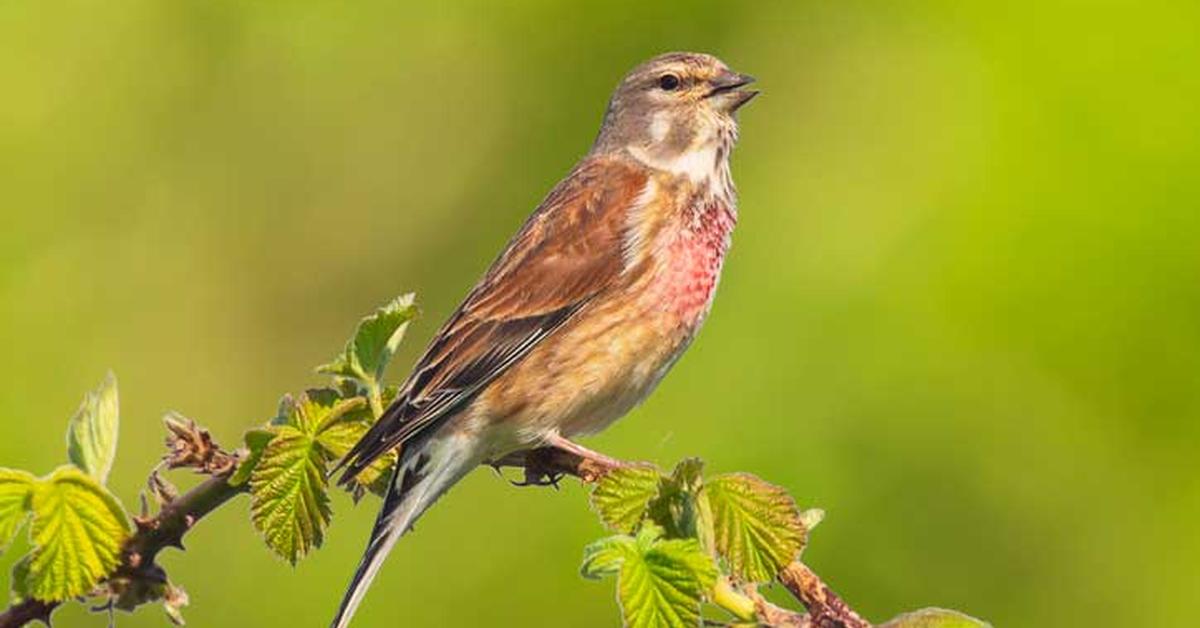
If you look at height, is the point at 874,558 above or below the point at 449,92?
below

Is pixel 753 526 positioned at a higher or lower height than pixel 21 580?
lower

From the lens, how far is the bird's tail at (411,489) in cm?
285

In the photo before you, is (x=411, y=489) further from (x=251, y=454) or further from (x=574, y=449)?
(x=251, y=454)

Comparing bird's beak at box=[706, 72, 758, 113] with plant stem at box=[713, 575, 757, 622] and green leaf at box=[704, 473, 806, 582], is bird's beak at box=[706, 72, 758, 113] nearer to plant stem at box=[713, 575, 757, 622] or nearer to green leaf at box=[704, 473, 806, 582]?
green leaf at box=[704, 473, 806, 582]

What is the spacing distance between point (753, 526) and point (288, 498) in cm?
46

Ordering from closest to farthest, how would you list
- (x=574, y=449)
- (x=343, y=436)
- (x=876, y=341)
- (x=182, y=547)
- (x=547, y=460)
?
(x=182, y=547) → (x=343, y=436) → (x=574, y=449) → (x=547, y=460) → (x=876, y=341)

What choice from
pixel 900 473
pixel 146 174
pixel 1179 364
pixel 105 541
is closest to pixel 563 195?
pixel 900 473

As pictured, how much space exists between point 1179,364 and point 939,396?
51cm

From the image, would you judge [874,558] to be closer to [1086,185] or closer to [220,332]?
[1086,185]

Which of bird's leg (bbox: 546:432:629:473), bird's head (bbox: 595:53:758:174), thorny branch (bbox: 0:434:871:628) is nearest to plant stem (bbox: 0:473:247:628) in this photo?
thorny branch (bbox: 0:434:871:628)

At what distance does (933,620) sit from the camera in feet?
6.49

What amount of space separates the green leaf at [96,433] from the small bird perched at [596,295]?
43.9 inches

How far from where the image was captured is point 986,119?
4750mm

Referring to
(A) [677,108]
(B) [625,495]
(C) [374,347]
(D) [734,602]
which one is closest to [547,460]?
(A) [677,108]
